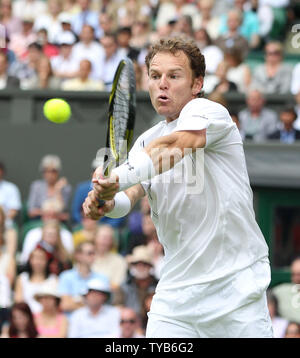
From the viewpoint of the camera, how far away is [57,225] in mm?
9602

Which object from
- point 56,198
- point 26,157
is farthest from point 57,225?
point 26,157

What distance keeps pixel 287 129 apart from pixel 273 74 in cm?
122

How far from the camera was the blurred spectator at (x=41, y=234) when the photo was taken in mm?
9672

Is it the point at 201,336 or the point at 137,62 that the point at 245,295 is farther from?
the point at 137,62

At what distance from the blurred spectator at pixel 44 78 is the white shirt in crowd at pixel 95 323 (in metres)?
3.94

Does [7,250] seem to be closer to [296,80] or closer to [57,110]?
[296,80]

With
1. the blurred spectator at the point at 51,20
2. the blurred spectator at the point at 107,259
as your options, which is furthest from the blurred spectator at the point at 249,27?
the blurred spectator at the point at 107,259

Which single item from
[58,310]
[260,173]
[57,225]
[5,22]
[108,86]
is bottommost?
[58,310]

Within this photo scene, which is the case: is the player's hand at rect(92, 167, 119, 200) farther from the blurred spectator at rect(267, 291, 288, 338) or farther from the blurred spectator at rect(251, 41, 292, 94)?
the blurred spectator at rect(251, 41, 292, 94)

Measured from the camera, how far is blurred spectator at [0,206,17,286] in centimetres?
→ 955

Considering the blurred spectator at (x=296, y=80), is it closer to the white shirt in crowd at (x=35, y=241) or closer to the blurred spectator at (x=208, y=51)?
the blurred spectator at (x=208, y=51)

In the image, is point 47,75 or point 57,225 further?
point 47,75

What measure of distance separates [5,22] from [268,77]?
478 centimetres

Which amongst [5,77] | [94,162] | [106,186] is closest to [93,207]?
[106,186]
